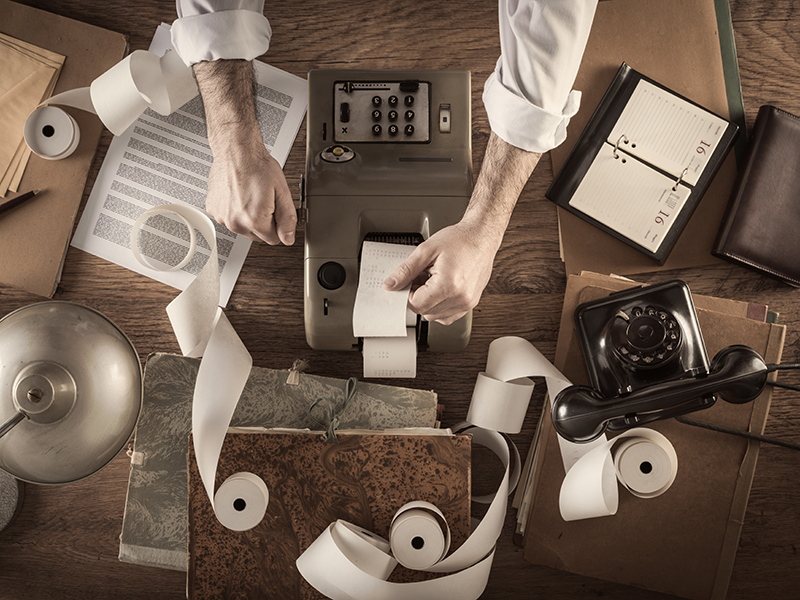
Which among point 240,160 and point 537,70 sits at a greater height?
point 537,70

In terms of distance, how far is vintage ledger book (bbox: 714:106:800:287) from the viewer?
3.36 feet

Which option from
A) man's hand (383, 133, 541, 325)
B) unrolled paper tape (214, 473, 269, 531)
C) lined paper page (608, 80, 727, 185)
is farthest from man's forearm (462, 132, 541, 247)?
unrolled paper tape (214, 473, 269, 531)

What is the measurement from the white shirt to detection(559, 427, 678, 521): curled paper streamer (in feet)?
1.72

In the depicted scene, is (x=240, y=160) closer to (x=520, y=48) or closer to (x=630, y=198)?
(x=520, y=48)

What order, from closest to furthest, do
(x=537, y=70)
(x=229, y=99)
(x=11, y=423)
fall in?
1. (x=11, y=423)
2. (x=537, y=70)
3. (x=229, y=99)

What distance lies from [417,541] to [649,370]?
46 centimetres

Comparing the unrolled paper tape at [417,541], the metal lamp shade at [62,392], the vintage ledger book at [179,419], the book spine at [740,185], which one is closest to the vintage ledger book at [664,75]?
the book spine at [740,185]

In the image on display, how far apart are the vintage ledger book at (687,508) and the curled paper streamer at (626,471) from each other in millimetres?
70

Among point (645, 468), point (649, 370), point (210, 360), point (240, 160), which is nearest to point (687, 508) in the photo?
point (645, 468)

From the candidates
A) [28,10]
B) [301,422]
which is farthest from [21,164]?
[301,422]

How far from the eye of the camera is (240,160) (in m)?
0.90

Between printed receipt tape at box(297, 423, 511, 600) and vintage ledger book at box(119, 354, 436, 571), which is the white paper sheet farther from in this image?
printed receipt tape at box(297, 423, 511, 600)

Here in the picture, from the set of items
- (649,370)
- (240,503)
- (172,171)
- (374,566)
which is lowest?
(374,566)

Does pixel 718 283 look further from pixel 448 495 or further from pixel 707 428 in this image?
pixel 448 495
